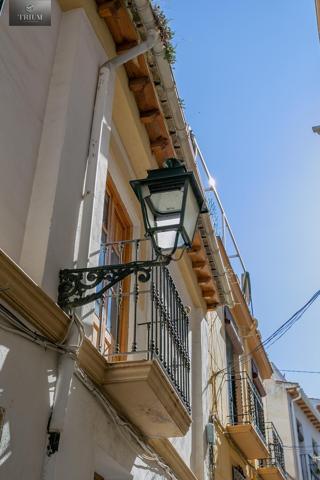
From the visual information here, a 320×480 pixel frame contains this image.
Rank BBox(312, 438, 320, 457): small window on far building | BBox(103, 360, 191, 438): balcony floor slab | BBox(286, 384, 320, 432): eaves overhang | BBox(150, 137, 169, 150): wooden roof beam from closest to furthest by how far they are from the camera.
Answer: BBox(103, 360, 191, 438): balcony floor slab → BBox(150, 137, 169, 150): wooden roof beam → BBox(286, 384, 320, 432): eaves overhang → BBox(312, 438, 320, 457): small window on far building

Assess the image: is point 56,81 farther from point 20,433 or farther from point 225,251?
point 225,251

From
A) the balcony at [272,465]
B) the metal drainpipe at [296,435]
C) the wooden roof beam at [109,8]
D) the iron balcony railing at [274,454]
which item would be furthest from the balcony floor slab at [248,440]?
the metal drainpipe at [296,435]

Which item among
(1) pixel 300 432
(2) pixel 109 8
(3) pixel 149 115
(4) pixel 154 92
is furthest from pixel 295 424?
(2) pixel 109 8

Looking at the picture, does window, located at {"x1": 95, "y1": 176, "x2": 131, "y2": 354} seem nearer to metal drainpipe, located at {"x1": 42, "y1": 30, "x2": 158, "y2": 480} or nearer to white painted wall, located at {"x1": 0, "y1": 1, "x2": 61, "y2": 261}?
metal drainpipe, located at {"x1": 42, "y1": 30, "x2": 158, "y2": 480}

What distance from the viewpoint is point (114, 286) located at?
637 centimetres

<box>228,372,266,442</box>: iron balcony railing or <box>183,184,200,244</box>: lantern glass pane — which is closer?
<box>183,184,200,244</box>: lantern glass pane

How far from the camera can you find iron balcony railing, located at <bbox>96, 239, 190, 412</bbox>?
6.10 m

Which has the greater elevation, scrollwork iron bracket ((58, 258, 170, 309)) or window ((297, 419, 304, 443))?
window ((297, 419, 304, 443))

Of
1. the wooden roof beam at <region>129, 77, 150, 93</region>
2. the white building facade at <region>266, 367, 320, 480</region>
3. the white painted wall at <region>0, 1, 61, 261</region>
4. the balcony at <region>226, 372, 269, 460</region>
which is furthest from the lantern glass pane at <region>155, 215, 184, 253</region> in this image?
the white building facade at <region>266, 367, 320, 480</region>

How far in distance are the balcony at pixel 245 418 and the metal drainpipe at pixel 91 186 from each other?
6831mm

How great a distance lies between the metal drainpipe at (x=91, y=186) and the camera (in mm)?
4000

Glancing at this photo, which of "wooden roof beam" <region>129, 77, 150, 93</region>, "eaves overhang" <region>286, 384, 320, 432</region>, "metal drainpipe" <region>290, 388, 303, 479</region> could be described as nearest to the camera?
"wooden roof beam" <region>129, 77, 150, 93</region>

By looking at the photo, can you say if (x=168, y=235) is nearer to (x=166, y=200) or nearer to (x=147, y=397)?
(x=166, y=200)

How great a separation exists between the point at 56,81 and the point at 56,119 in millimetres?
497
